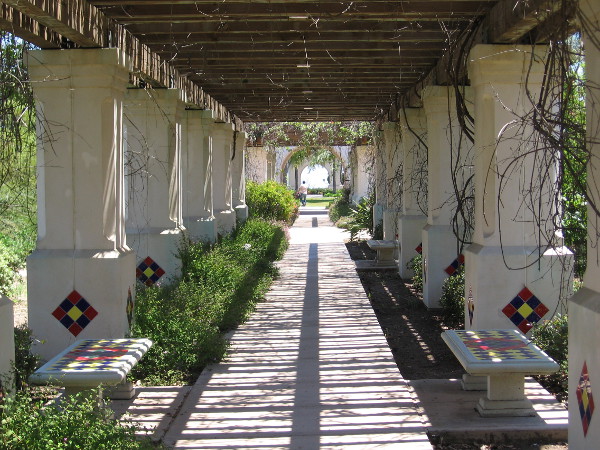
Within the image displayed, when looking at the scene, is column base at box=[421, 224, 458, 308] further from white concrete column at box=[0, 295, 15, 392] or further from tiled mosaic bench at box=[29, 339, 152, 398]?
white concrete column at box=[0, 295, 15, 392]

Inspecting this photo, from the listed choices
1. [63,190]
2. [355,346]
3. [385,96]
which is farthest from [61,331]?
[385,96]

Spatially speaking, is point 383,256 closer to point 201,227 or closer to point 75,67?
point 201,227

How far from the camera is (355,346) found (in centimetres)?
770

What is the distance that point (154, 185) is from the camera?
34.3 ft

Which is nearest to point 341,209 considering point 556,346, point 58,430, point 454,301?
point 454,301

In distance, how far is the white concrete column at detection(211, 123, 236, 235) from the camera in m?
16.0

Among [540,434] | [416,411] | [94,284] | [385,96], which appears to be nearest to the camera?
[540,434]

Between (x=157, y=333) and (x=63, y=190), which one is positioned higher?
(x=63, y=190)

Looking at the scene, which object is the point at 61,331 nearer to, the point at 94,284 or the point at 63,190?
the point at 94,284

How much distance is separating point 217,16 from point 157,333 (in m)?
3.04

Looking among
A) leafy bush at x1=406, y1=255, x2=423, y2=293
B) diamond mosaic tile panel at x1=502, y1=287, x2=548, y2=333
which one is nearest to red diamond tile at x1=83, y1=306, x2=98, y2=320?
diamond mosaic tile panel at x1=502, y1=287, x2=548, y2=333

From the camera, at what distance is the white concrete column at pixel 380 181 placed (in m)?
17.2

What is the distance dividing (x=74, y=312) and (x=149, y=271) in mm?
3480

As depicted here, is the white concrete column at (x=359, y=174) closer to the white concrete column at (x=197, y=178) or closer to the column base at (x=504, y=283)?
the white concrete column at (x=197, y=178)
